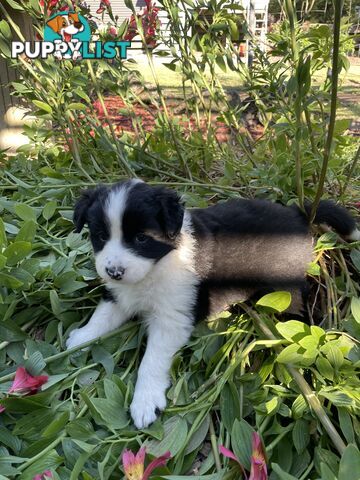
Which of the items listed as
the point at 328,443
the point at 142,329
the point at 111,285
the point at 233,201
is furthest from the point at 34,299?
the point at 328,443

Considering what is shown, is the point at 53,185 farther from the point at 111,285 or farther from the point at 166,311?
the point at 166,311

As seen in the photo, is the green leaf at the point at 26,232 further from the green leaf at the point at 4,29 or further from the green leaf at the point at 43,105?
the green leaf at the point at 4,29

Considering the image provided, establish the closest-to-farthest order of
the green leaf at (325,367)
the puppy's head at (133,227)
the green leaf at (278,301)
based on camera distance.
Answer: the green leaf at (325,367) < the green leaf at (278,301) < the puppy's head at (133,227)

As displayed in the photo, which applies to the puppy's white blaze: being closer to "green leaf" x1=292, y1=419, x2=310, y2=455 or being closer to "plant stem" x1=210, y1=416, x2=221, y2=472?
"green leaf" x1=292, y1=419, x2=310, y2=455

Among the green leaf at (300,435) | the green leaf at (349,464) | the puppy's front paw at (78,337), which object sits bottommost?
the green leaf at (300,435)

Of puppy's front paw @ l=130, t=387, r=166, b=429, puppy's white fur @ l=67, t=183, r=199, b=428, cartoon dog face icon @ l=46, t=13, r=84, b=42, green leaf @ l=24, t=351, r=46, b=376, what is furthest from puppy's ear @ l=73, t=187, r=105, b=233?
cartoon dog face icon @ l=46, t=13, r=84, b=42

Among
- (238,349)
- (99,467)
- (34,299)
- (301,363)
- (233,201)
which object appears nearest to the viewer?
(99,467)

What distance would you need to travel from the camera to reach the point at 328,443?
1284 mm

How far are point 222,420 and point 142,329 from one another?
22.0 inches

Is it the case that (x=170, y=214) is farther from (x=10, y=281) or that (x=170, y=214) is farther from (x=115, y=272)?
(x=10, y=281)

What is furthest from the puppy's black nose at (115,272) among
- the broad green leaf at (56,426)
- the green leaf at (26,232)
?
the broad green leaf at (56,426)

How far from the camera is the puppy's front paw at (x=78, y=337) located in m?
1.69

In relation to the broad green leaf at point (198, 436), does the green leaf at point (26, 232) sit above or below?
above

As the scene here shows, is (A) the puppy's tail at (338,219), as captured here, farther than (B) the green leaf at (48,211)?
No
